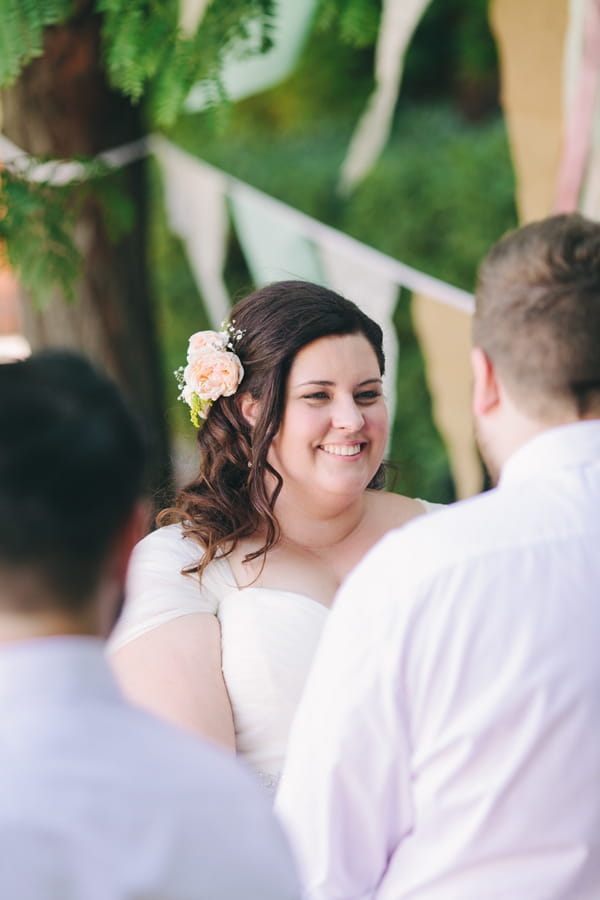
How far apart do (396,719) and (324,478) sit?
1031 mm

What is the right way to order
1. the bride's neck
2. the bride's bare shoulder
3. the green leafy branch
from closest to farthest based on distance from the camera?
1. the bride's neck
2. the bride's bare shoulder
3. the green leafy branch

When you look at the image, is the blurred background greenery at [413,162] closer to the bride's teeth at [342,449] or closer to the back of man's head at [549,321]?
the bride's teeth at [342,449]

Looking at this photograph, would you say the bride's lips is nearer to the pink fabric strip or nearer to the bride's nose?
the bride's nose

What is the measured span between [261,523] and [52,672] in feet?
5.06

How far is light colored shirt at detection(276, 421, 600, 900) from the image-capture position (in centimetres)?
133

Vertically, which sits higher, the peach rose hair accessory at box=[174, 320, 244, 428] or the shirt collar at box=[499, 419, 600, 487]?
the shirt collar at box=[499, 419, 600, 487]

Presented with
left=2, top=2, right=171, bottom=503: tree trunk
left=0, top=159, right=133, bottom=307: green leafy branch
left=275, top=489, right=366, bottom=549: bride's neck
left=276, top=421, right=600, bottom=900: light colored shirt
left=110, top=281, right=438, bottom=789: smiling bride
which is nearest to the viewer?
left=276, top=421, right=600, bottom=900: light colored shirt

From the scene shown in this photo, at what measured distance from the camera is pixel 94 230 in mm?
4129

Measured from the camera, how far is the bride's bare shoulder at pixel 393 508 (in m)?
2.59

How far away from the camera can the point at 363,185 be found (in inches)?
248

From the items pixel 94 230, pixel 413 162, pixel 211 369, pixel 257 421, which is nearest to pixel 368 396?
pixel 257 421

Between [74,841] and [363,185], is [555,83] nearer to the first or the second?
[363,185]

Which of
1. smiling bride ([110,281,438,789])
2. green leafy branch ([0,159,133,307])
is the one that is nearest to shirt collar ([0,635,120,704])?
smiling bride ([110,281,438,789])

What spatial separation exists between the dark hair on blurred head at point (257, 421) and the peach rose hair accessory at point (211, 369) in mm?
22
